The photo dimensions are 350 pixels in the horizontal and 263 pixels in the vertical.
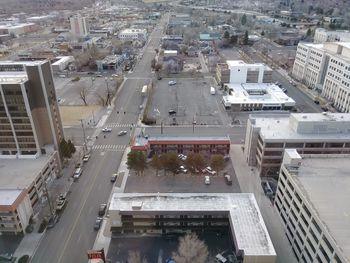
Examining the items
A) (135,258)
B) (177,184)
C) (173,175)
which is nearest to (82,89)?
(173,175)

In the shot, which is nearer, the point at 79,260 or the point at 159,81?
the point at 79,260

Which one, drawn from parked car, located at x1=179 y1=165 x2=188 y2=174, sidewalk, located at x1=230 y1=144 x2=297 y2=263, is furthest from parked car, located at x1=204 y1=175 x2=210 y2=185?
sidewalk, located at x1=230 y1=144 x2=297 y2=263

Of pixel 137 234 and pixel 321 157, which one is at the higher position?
pixel 321 157

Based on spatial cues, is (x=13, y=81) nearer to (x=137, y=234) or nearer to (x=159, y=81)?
(x=137, y=234)

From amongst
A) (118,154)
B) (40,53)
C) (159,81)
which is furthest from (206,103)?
(40,53)

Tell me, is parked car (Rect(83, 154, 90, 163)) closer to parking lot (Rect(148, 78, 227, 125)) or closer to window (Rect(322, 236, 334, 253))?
parking lot (Rect(148, 78, 227, 125))
